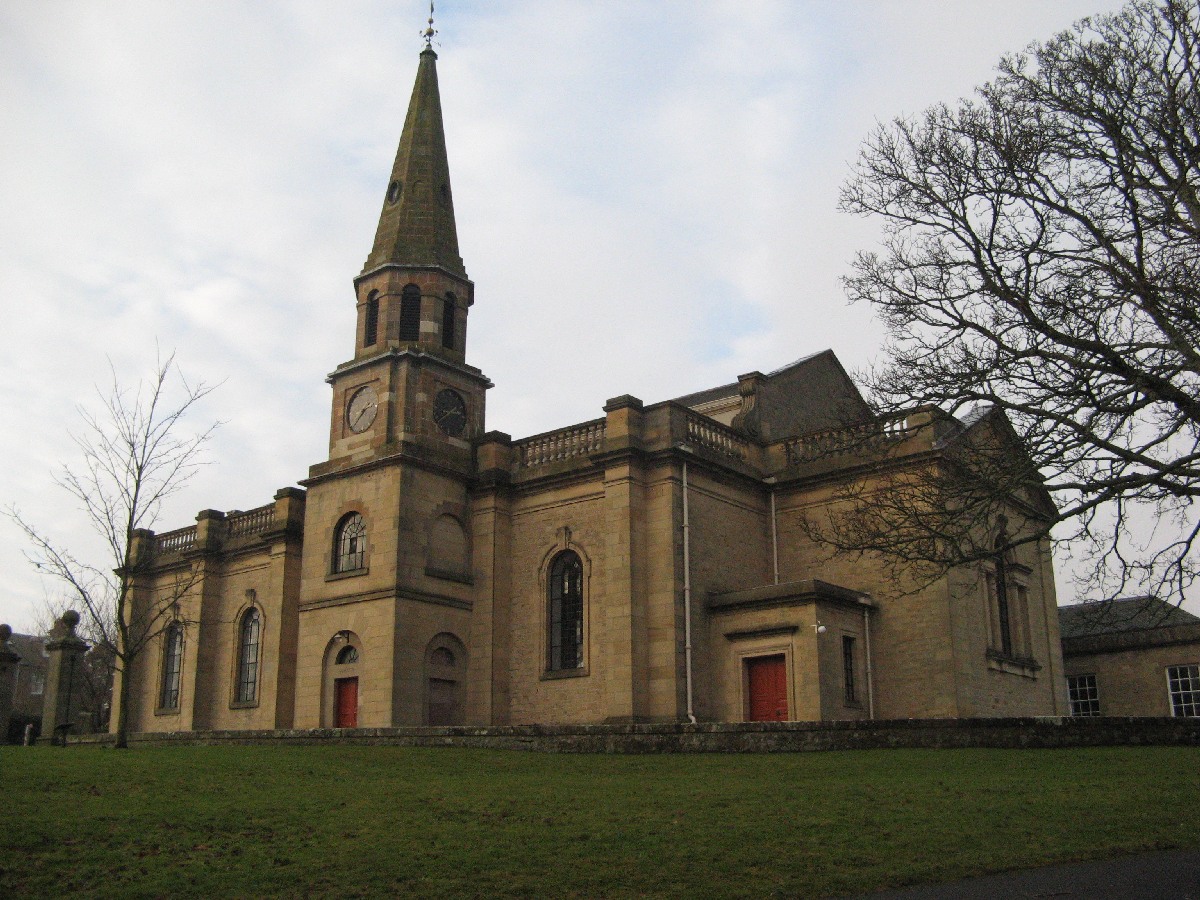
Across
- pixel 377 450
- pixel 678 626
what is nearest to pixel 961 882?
pixel 678 626

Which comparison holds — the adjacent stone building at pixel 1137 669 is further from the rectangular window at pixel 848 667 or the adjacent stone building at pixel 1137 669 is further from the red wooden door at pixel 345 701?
the red wooden door at pixel 345 701

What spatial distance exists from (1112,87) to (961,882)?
417 inches

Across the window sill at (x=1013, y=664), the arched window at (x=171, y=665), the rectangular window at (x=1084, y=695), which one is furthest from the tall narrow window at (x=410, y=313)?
the rectangular window at (x=1084, y=695)

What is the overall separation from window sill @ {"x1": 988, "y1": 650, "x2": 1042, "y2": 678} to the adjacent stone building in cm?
537

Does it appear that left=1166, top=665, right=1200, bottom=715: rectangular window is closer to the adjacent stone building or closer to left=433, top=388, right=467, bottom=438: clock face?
the adjacent stone building

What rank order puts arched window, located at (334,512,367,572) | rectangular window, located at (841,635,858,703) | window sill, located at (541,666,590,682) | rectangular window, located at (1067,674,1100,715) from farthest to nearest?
rectangular window, located at (1067,674,1100,715)
arched window, located at (334,512,367,572)
window sill, located at (541,666,590,682)
rectangular window, located at (841,635,858,703)

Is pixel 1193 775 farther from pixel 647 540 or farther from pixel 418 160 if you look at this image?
pixel 418 160

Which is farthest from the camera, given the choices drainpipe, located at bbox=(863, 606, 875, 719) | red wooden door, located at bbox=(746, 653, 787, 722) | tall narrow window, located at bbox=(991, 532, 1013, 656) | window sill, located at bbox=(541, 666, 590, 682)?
tall narrow window, located at bbox=(991, 532, 1013, 656)

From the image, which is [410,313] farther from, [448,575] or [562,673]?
[562,673]

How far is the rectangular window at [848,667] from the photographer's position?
2675 cm

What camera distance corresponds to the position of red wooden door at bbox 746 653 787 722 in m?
26.6

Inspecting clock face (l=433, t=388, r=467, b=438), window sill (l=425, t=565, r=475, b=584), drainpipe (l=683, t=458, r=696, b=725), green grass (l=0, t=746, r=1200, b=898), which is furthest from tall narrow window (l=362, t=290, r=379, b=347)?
green grass (l=0, t=746, r=1200, b=898)

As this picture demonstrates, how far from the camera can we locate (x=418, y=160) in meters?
34.5

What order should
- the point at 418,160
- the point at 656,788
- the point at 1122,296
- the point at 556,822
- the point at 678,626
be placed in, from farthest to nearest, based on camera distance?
the point at 418,160, the point at 678,626, the point at 656,788, the point at 1122,296, the point at 556,822
